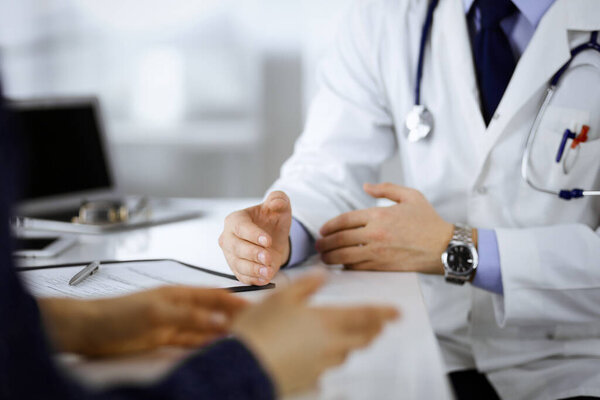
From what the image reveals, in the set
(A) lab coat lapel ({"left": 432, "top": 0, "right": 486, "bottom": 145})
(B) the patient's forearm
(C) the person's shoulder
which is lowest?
(B) the patient's forearm

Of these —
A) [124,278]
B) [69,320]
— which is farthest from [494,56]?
[69,320]

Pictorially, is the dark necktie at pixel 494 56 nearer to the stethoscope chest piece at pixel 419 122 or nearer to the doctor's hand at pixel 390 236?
the stethoscope chest piece at pixel 419 122

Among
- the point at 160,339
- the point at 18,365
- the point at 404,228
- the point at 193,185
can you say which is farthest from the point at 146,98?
the point at 18,365

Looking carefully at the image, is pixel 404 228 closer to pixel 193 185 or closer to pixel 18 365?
pixel 18 365

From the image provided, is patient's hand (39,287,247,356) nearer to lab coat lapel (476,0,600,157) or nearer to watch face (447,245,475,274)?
watch face (447,245,475,274)

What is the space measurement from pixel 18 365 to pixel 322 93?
105 centimetres

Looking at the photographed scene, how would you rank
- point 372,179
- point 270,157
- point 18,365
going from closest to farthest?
point 18,365, point 372,179, point 270,157

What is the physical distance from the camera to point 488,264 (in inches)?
38.4

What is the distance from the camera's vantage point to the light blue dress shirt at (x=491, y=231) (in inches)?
38.5

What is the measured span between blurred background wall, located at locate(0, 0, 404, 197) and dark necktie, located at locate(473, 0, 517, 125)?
1.18m

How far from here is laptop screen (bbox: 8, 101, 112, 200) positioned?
145 centimetres

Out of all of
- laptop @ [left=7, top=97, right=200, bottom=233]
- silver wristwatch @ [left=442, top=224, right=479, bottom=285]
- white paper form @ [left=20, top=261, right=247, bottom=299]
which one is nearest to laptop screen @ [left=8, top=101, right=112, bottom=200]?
laptop @ [left=7, top=97, right=200, bottom=233]

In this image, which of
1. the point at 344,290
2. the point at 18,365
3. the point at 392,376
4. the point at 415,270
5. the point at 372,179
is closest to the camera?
the point at 18,365

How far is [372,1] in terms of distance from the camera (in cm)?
133
